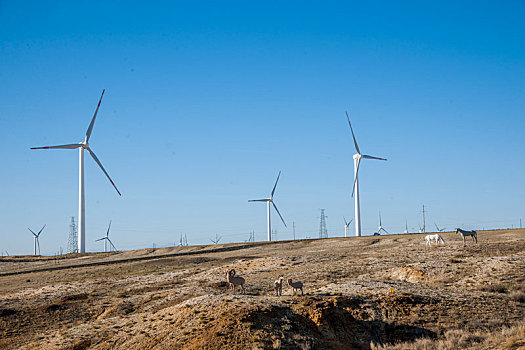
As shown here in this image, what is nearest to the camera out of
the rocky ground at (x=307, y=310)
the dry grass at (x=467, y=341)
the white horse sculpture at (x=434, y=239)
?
the dry grass at (x=467, y=341)

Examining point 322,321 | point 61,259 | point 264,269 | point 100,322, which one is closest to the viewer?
point 322,321

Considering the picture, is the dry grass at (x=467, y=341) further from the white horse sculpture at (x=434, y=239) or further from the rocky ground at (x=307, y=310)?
the white horse sculpture at (x=434, y=239)

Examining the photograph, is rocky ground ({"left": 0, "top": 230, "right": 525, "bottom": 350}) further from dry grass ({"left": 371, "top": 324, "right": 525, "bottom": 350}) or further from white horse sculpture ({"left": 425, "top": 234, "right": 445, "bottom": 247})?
white horse sculpture ({"left": 425, "top": 234, "right": 445, "bottom": 247})

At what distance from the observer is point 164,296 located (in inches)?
1644

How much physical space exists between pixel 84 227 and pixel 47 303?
61284mm

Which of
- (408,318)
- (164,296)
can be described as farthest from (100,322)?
(408,318)

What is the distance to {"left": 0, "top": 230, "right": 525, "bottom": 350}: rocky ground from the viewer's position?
2556cm

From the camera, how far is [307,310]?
90.4 ft

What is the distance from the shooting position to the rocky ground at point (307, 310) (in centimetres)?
2556

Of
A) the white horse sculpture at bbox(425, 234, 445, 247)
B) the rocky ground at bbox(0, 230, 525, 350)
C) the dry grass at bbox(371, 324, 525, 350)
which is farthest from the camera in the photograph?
the white horse sculpture at bbox(425, 234, 445, 247)

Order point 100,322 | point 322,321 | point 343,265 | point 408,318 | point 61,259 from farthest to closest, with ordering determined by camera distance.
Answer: point 61,259 < point 343,265 < point 100,322 < point 408,318 < point 322,321

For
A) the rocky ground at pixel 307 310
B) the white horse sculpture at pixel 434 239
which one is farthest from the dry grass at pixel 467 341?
the white horse sculpture at pixel 434 239

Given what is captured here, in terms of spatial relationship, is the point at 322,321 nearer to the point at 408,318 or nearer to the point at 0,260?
the point at 408,318

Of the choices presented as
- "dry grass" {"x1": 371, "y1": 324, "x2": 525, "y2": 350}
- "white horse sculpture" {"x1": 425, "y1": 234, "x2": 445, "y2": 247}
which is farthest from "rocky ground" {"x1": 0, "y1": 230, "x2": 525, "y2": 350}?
"white horse sculpture" {"x1": 425, "y1": 234, "x2": 445, "y2": 247}
